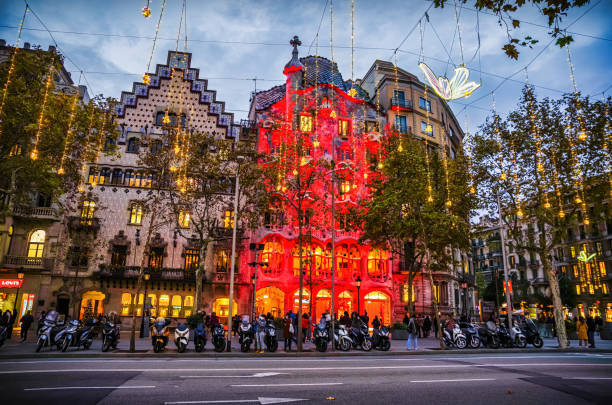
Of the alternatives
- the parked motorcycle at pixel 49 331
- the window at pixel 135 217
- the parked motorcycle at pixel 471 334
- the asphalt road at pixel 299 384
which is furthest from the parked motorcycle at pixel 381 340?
the window at pixel 135 217

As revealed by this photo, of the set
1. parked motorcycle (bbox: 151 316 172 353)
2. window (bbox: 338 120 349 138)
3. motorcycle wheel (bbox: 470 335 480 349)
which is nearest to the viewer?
parked motorcycle (bbox: 151 316 172 353)

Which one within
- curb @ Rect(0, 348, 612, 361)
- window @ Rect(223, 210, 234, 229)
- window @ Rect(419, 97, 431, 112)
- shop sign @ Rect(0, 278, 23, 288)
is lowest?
curb @ Rect(0, 348, 612, 361)

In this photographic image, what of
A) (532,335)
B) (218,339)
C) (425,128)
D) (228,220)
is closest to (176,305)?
(228,220)

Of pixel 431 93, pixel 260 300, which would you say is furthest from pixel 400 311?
pixel 431 93

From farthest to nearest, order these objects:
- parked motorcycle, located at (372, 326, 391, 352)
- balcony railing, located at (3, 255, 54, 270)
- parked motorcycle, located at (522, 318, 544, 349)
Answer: balcony railing, located at (3, 255, 54, 270), parked motorcycle, located at (522, 318, 544, 349), parked motorcycle, located at (372, 326, 391, 352)

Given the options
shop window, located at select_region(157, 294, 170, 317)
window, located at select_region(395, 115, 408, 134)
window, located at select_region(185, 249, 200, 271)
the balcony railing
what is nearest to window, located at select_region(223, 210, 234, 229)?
window, located at select_region(185, 249, 200, 271)

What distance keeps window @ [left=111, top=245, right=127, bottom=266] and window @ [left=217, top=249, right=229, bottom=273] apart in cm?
836

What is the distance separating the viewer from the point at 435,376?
1059 centimetres

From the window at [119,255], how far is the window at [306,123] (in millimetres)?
20833

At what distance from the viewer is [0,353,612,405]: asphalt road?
752 centimetres

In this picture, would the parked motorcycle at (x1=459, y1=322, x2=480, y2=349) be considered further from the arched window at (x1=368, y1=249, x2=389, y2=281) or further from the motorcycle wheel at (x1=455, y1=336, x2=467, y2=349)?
the arched window at (x1=368, y1=249, x2=389, y2=281)

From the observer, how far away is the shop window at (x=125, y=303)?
33.1 metres

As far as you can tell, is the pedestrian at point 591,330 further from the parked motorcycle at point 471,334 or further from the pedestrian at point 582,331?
the parked motorcycle at point 471,334

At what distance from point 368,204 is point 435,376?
19.2m
